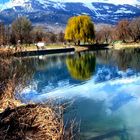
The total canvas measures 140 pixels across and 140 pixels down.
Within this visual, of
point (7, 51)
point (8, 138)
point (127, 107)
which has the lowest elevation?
point (127, 107)

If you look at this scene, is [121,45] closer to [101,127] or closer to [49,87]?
[49,87]

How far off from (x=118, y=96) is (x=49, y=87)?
689cm

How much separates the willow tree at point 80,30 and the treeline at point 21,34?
27.7 ft

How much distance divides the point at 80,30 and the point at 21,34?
5387 cm

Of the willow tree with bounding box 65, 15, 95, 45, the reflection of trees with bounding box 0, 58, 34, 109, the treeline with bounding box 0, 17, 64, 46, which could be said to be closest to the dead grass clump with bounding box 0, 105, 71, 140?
the reflection of trees with bounding box 0, 58, 34, 109

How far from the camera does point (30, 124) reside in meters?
11.6

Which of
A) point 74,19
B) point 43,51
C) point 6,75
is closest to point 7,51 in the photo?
point 6,75

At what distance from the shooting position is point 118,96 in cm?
2483

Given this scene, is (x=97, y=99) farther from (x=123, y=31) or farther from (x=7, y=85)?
(x=123, y=31)

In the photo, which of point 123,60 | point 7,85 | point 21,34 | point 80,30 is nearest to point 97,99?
point 7,85

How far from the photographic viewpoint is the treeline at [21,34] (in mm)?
17341

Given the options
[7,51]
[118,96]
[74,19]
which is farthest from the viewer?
[74,19]

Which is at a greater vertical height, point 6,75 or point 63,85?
point 6,75

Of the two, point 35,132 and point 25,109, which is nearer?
point 35,132
